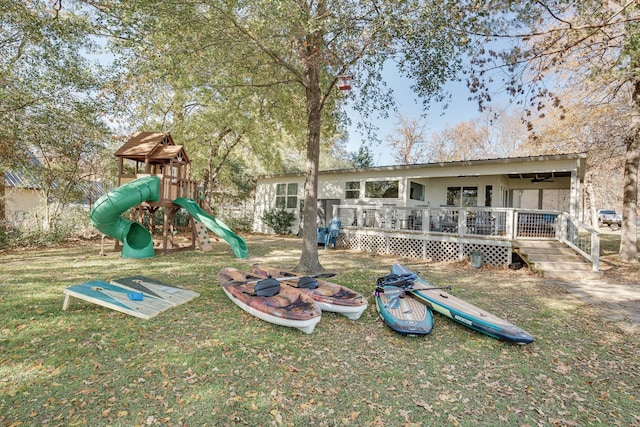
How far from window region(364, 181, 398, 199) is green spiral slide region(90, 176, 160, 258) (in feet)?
30.5

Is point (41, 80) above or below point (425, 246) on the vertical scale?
above

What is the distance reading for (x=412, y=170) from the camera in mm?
13711

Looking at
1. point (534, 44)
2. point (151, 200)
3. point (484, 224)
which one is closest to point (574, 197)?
point (484, 224)

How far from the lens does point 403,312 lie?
5.08 meters

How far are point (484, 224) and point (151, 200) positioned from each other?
11.5 metres

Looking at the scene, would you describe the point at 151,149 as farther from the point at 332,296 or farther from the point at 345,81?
the point at 332,296

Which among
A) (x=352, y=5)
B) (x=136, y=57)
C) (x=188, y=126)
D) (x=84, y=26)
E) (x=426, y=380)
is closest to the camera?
(x=426, y=380)

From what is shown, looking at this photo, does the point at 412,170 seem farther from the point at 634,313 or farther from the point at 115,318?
the point at 115,318

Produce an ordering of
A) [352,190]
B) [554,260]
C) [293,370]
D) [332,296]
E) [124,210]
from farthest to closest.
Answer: [352,190], [124,210], [554,260], [332,296], [293,370]

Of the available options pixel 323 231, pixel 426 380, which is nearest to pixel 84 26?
pixel 323 231

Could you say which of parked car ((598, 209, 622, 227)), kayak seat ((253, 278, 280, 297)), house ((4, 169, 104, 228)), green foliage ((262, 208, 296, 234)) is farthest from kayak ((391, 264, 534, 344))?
parked car ((598, 209, 622, 227))

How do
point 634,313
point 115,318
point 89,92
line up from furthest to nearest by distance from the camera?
point 89,92 → point 634,313 → point 115,318

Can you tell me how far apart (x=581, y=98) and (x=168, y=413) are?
1573 cm

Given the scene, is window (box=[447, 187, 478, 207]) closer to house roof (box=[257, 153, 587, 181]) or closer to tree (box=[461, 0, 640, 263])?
house roof (box=[257, 153, 587, 181])
